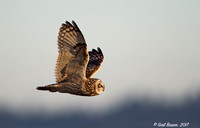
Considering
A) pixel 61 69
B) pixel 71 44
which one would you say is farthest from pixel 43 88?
pixel 71 44

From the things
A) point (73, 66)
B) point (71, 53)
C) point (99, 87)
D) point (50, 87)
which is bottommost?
point (99, 87)

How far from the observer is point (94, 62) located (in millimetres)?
17422

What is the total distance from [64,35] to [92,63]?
325cm

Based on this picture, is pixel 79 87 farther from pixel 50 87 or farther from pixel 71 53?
pixel 71 53

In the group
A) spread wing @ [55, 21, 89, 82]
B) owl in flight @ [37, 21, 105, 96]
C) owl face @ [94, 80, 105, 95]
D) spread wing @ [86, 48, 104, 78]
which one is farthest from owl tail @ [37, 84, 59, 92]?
spread wing @ [86, 48, 104, 78]

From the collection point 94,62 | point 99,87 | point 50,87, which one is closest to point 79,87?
point 99,87

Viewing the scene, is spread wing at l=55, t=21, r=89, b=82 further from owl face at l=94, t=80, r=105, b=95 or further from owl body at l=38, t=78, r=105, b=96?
owl face at l=94, t=80, r=105, b=95

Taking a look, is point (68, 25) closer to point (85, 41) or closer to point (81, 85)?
point (85, 41)

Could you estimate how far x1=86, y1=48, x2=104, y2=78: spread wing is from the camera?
16.4 meters

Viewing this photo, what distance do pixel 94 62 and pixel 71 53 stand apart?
3.36 m

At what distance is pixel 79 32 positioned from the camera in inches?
554

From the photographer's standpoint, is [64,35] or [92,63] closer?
[64,35]

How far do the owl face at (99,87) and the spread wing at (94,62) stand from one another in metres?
1.95

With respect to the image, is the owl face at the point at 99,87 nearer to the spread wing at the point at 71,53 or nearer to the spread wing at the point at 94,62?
the spread wing at the point at 71,53
